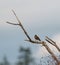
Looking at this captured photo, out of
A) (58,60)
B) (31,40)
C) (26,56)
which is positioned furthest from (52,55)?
(26,56)

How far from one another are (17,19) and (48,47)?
238 millimetres

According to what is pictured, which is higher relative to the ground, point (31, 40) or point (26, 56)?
point (31, 40)

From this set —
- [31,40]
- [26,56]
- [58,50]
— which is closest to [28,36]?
[31,40]

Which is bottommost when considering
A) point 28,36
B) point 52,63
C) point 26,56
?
point 26,56

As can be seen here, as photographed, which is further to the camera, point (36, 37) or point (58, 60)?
point (36, 37)

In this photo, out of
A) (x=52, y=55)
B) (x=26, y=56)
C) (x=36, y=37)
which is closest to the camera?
(x=52, y=55)

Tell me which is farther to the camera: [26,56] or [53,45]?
[26,56]

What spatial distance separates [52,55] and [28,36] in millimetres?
170

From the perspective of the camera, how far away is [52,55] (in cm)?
187

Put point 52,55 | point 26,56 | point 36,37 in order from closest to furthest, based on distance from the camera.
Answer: point 52,55 → point 36,37 → point 26,56

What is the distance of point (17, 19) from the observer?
2012mm

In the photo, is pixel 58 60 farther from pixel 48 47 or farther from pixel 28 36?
pixel 28 36

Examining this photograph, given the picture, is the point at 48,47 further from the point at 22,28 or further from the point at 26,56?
the point at 26,56

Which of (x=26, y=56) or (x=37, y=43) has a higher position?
(x=37, y=43)
